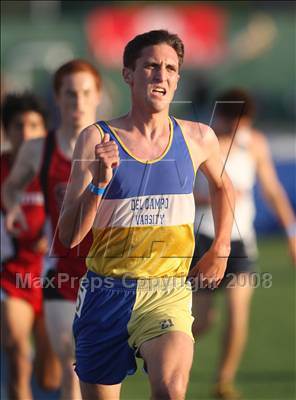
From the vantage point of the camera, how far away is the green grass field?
8062mm

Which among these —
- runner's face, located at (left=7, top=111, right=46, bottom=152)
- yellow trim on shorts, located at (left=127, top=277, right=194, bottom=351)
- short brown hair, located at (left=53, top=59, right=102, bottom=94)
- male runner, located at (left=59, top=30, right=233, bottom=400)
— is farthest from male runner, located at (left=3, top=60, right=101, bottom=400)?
yellow trim on shorts, located at (left=127, top=277, right=194, bottom=351)

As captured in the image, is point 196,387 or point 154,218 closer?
point 154,218

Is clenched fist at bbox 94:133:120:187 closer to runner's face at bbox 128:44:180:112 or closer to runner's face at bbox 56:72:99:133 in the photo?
runner's face at bbox 128:44:180:112

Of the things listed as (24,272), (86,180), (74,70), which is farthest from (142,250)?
(24,272)

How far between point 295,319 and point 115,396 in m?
5.93

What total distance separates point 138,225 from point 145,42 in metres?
0.84

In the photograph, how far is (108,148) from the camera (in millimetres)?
4766

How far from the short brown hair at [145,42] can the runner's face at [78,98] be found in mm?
1381

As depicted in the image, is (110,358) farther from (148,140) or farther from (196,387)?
(196,387)

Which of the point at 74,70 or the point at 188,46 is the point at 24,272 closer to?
the point at 74,70

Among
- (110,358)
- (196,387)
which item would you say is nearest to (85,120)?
(110,358)

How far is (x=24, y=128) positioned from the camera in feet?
24.2

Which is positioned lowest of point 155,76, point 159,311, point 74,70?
point 159,311

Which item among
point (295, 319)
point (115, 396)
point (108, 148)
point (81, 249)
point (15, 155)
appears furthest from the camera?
point (295, 319)
